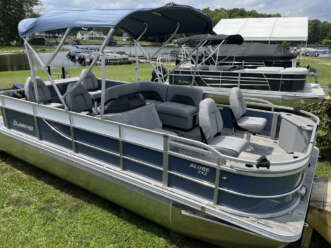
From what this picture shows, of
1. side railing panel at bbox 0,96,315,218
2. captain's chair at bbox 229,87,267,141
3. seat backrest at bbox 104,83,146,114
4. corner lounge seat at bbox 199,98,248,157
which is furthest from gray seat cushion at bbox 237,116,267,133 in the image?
seat backrest at bbox 104,83,146,114

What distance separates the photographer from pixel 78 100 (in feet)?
16.9

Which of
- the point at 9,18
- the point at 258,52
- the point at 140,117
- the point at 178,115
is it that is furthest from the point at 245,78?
the point at 9,18

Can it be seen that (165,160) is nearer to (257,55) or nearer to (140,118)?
(140,118)

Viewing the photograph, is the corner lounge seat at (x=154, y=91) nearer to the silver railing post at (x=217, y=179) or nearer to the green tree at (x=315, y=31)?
the silver railing post at (x=217, y=179)

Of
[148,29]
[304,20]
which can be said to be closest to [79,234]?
[148,29]

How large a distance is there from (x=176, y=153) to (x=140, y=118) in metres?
1.32

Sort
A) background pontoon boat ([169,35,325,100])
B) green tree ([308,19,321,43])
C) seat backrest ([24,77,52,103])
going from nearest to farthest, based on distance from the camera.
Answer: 1. seat backrest ([24,77,52,103])
2. background pontoon boat ([169,35,325,100])
3. green tree ([308,19,321,43])

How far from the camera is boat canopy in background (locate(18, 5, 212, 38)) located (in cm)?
304

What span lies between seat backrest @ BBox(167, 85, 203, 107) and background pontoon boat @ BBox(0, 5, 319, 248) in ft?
0.17

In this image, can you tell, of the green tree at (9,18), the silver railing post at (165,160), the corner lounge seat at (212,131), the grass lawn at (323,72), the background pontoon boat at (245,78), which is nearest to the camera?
the silver railing post at (165,160)

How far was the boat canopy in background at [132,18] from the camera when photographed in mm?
3044

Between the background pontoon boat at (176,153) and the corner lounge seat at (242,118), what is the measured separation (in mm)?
16

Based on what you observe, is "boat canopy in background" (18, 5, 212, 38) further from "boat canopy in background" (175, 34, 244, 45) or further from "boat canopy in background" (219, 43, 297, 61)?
"boat canopy in background" (219, 43, 297, 61)

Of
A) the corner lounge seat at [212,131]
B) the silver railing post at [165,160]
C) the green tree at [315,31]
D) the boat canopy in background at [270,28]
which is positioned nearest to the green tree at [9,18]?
the boat canopy in background at [270,28]
